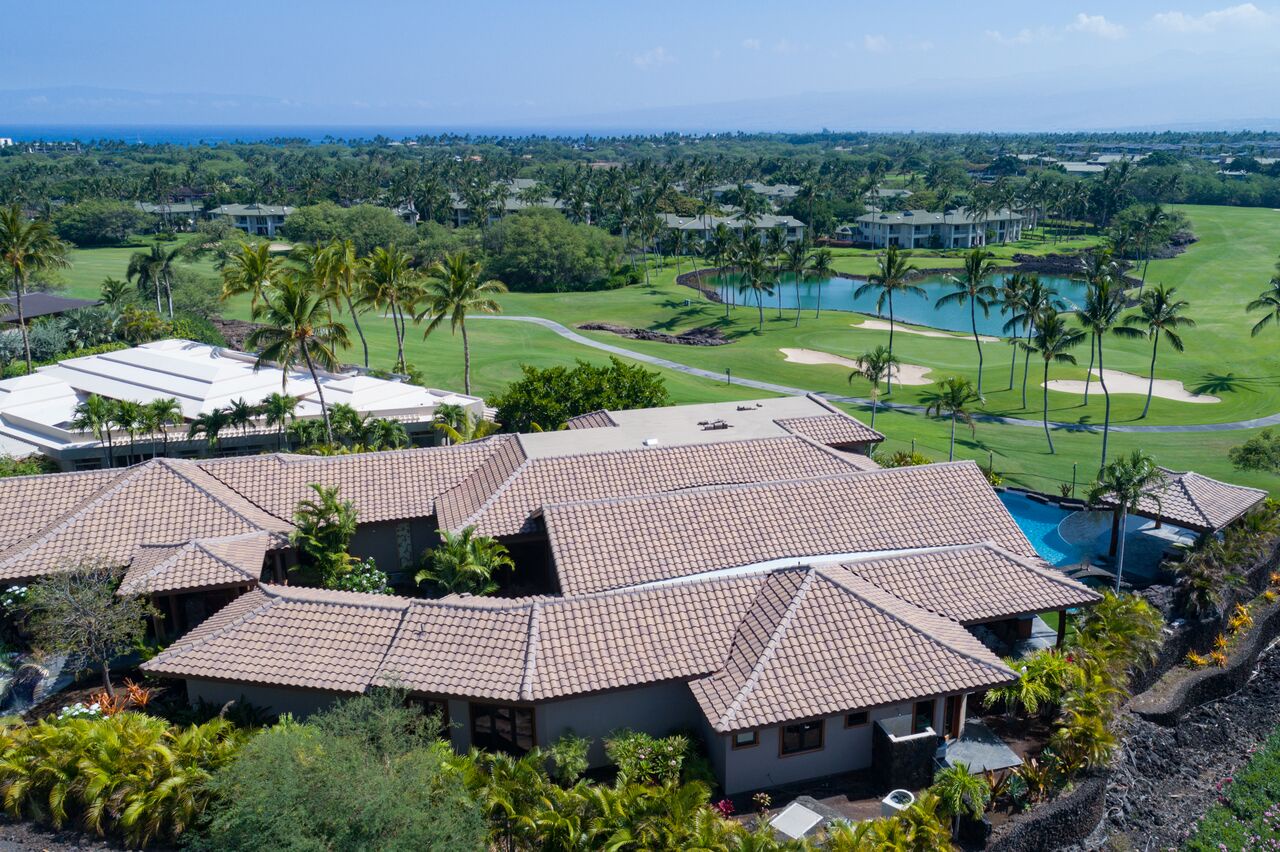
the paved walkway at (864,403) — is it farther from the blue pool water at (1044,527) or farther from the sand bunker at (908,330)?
the sand bunker at (908,330)

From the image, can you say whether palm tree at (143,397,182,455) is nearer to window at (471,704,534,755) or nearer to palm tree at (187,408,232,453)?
palm tree at (187,408,232,453)

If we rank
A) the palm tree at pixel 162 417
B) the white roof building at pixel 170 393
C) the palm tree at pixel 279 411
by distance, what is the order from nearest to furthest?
the palm tree at pixel 162 417 → the palm tree at pixel 279 411 → the white roof building at pixel 170 393

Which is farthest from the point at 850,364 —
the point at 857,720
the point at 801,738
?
the point at 801,738

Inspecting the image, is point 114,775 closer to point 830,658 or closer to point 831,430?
point 830,658

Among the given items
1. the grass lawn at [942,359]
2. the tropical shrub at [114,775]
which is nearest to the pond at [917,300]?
the grass lawn at [942,359]

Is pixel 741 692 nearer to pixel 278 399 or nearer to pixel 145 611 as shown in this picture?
pixel 145 611

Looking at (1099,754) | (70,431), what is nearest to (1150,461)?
(1099,754)
